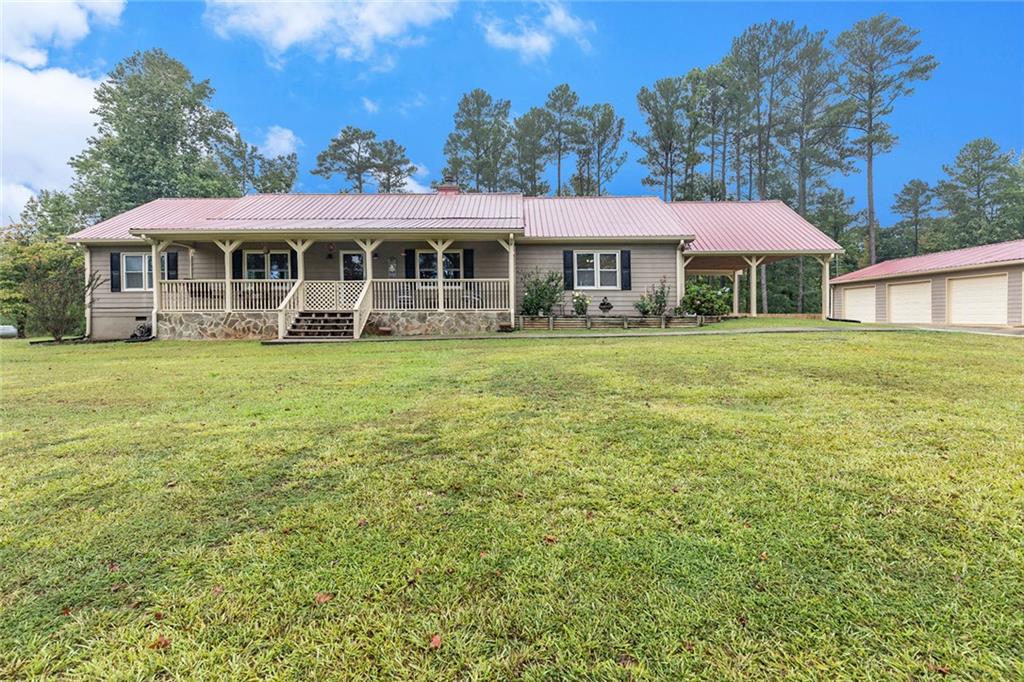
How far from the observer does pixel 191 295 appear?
13.8 metres

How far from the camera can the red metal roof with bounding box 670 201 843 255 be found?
16.8 m

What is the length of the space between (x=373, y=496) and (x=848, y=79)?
36.5 metres

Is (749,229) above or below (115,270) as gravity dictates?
above

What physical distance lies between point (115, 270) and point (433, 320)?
11.0m

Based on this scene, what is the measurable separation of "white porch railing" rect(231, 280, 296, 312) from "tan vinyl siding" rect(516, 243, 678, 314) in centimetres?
728

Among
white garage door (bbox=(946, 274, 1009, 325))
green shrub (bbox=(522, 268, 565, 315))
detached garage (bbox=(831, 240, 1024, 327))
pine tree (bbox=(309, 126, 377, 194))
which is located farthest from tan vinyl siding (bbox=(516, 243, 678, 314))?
pine tree (bbox=(309, 126, 377, 194))

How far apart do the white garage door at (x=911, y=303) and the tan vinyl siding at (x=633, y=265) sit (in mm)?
12681

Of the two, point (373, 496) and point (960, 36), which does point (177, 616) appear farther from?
point (960, 36)

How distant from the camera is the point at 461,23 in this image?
1257 inches

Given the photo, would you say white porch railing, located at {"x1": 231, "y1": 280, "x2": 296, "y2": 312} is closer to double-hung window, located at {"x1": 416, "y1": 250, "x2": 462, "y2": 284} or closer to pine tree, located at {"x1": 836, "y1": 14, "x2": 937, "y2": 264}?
double-hung window, located at {"x1": 416, "y1": 250, "x2": 462, "y2": 284}

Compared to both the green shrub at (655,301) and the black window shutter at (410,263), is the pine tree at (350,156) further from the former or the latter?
the green shrub at (655,301)

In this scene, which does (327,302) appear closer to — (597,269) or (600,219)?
(597,269)

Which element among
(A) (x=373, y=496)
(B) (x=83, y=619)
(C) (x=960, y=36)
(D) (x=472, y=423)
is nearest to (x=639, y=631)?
(A) (x=373, y=496)

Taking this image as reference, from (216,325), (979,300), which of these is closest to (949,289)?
(979,300)
